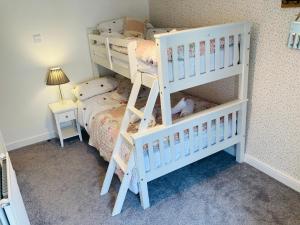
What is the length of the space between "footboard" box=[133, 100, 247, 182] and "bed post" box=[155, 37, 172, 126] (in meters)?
0.12

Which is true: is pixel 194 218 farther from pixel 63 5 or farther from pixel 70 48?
pixel 63 5

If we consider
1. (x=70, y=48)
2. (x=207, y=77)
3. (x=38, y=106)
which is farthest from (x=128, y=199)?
(x=70, y=48)

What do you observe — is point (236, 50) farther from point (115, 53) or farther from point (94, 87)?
point (94, 87)

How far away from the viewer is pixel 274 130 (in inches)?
91.7

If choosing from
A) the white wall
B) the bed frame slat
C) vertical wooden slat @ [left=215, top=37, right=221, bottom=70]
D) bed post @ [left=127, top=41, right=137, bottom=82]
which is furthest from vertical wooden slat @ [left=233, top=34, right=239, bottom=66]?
the white wall

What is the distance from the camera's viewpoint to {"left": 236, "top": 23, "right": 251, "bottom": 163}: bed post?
2.20 m

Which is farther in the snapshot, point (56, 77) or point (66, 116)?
point (66, 116)

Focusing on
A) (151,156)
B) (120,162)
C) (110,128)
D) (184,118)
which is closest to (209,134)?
(184,118)

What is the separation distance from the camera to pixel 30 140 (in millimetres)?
3416

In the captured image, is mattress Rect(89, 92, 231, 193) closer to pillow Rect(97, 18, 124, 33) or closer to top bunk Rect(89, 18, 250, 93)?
top bunk Rect(89, 18, 250, 93)

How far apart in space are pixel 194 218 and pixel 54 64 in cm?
232

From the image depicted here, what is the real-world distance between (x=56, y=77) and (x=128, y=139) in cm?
143

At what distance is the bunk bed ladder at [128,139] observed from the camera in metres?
2.01

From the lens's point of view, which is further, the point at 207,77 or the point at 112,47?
the point at 112,47
